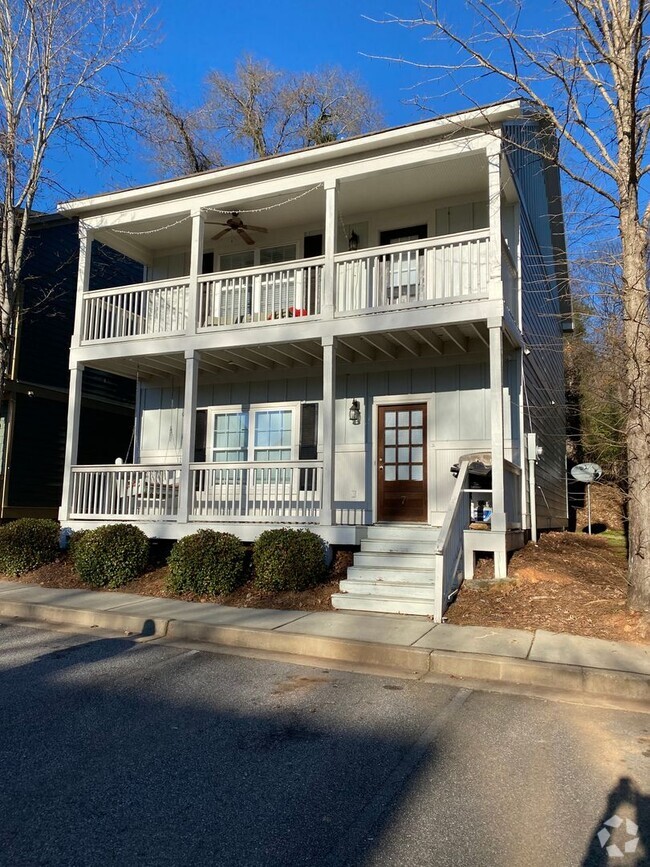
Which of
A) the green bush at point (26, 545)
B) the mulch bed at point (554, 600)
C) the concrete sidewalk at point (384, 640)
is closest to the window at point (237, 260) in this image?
the green bush at point (26, 545)

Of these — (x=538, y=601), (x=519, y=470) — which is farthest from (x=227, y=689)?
(x=519, y=470)

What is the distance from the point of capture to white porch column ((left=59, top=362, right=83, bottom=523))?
38.0ft

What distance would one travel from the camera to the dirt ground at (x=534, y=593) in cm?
675

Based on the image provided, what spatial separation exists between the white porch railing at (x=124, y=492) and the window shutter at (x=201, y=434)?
128 cm

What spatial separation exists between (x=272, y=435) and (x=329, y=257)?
3.72m

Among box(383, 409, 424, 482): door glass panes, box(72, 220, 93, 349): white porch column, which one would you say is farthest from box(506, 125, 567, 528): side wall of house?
box(72, 220, 93, 349): white porch column

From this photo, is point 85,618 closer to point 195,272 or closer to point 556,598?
point 556,598

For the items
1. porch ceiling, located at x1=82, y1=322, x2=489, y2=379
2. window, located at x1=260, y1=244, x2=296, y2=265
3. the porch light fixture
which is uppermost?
window, located at x1=260, y1=244, x2=296, y2=265

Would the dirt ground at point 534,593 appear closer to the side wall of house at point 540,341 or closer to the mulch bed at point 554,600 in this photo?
the mulch bed at point 554,600

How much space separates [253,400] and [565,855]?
10433mm

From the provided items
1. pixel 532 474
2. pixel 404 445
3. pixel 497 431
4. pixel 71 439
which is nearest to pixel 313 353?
pixel 404 445

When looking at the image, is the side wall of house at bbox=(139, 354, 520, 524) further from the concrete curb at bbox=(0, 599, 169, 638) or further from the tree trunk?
the concrete curb at bbox=(0, 599, 169, 638)

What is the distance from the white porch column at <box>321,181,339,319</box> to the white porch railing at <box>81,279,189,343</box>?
2.74m

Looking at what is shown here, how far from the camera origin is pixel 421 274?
10.3 meters
